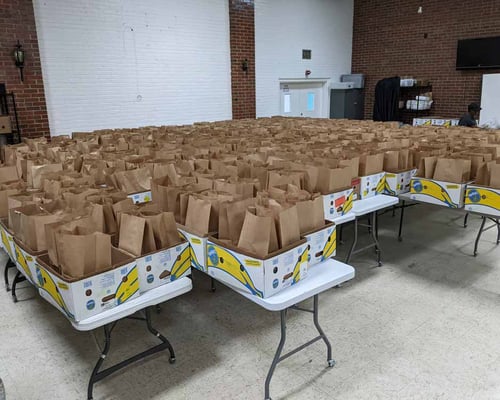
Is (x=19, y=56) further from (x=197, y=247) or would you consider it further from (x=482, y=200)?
(x=482, y=200)

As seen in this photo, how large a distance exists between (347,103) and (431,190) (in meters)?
8.12

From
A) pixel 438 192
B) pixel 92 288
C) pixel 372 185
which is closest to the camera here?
pixel 92 288

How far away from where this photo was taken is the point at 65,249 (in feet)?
4.93

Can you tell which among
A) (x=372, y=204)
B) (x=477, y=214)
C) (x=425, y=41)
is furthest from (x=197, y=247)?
(x=425, y=41)

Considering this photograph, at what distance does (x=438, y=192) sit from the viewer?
9.43 feet

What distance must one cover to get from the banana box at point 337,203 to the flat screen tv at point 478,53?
7432 millimetres

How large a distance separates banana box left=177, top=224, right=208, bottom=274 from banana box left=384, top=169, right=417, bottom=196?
1.85m

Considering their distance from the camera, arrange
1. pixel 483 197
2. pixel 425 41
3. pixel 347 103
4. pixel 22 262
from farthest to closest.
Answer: pixel 347 103
pixel 425 41
pixel 483 197
pixel 22 262

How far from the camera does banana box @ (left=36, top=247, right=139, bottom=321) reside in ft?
4.88

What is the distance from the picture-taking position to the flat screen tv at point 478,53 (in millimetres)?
8102

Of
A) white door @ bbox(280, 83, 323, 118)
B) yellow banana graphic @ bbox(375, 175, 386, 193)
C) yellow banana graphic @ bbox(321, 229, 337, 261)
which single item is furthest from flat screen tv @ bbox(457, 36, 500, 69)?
yellow banana graphic @ bbox(321, 229, 337, 261)

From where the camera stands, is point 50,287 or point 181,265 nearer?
point 50,287

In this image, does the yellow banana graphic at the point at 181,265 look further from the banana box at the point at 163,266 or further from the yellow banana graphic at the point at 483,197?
the yellow banana graphic at the point at 483,197

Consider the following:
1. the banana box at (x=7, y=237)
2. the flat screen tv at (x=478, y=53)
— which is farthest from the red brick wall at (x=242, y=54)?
the banana box at (x=7, y=237)
